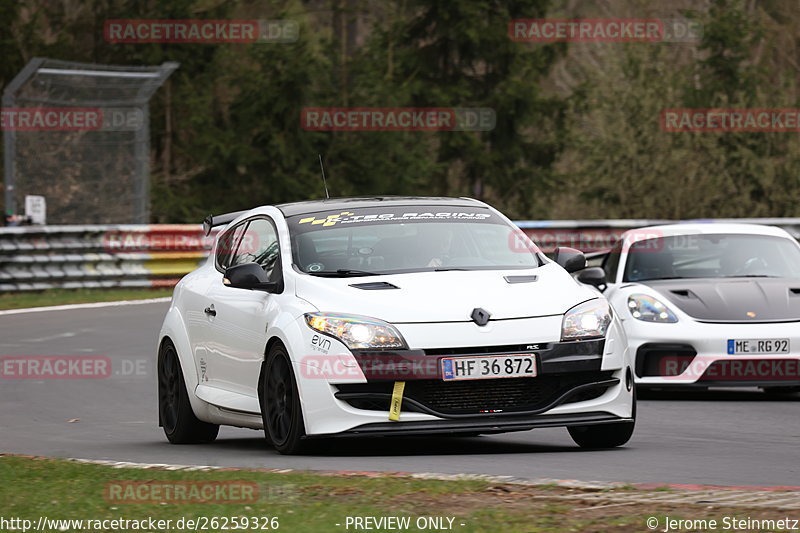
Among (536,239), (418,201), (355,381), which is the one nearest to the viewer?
(355,381)

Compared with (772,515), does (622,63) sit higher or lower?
higher

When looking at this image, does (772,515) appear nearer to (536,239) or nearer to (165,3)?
(536,239)

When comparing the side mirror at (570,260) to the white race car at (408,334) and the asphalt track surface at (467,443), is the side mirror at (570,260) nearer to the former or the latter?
the white race car at (408,334)

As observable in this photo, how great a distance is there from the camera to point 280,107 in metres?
40.7

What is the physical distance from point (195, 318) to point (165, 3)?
1257 inches

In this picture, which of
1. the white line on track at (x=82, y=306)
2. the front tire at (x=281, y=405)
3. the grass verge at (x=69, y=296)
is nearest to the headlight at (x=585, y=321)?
the front tire at (x=281, y=405)

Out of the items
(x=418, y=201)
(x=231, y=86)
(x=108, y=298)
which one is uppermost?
(x=231, y=86)

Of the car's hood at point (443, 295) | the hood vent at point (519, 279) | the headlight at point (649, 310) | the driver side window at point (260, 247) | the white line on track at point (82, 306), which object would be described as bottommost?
the white line on track at point (82, 306)

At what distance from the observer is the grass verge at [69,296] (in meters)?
23.4

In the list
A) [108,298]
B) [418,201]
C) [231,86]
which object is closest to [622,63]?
[231,86]

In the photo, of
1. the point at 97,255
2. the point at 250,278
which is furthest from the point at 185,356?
the point at 97,255

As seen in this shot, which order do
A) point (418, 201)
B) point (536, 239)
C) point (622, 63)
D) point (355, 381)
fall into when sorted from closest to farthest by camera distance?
1. point (355, 381)
2. point (418, 201)
3. point (536, 239)
4. point (622, 63)

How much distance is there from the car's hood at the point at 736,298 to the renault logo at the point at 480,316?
14.7ft

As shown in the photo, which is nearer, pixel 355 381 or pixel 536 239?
pixel 355 381
